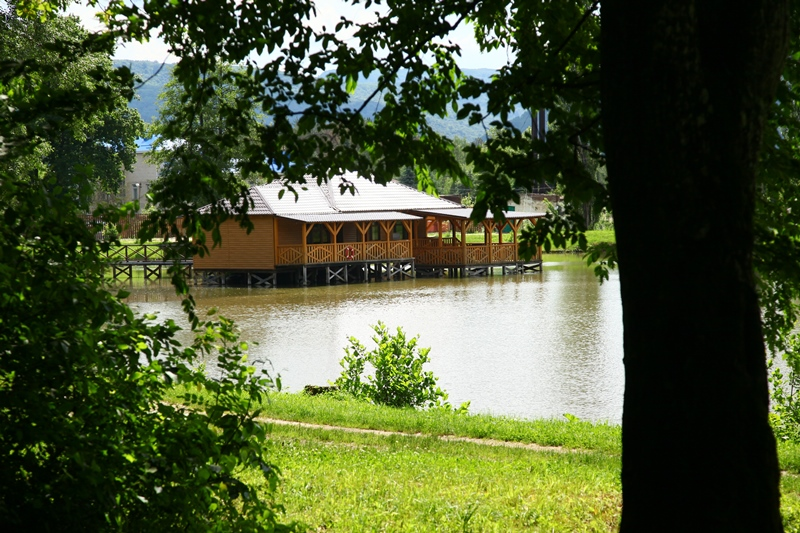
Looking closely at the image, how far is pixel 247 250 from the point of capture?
41.2 metres

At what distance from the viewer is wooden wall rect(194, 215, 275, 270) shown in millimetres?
40656

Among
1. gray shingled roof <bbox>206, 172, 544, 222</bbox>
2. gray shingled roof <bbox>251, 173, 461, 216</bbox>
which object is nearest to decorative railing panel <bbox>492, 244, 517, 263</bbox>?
gray shingled roof <bbox>206, 172, 544, 222</bbox>

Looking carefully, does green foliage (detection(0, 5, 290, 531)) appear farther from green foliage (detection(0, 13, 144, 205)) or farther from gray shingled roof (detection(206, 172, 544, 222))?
gray shingled roof (detection(206, 172, 544, 222))

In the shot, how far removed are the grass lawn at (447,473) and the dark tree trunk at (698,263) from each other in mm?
2817

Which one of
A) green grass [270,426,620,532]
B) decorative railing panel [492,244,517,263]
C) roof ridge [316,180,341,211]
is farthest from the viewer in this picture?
decorative railing panel [492,244,517,263]

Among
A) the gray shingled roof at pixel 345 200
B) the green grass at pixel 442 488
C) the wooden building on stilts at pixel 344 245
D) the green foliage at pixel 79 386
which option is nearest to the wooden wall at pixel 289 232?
the wooden building on stilts at pixel 344 245

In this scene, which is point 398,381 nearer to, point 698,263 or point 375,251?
point 698,263

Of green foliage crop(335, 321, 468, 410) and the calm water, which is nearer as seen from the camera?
green foliage crop(335, 321, 468, 410)

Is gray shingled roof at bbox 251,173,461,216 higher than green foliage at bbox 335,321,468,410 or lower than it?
higher

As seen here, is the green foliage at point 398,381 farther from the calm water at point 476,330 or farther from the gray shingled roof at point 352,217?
the gray shingled roof at point 352,217

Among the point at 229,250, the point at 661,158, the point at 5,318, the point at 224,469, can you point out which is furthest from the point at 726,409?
the point at 229,250

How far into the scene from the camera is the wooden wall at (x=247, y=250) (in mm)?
40656

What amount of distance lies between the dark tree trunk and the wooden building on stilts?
35488 millimetres

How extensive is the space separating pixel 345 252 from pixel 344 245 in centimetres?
33
